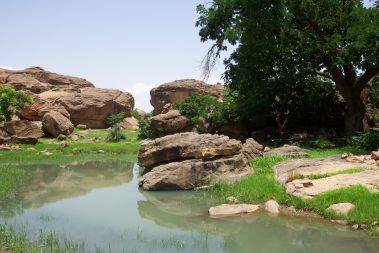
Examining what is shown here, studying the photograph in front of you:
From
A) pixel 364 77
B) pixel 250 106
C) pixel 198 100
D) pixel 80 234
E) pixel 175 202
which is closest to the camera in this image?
pixel 80 234

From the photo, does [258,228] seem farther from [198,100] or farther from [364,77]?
[198,100]

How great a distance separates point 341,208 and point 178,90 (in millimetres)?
37889

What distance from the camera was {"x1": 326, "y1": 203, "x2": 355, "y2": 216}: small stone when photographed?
1387 centimetres

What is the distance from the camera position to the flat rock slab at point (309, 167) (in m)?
17.5

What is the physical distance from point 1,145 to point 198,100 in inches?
623

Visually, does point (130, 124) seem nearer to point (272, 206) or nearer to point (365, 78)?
point (365, 78)

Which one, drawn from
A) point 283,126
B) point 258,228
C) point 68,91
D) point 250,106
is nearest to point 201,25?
point 250,106

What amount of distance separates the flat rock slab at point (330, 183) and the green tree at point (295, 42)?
10.2 m

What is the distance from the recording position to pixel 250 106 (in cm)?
2998

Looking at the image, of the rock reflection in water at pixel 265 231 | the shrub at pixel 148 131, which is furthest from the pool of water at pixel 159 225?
the shrub at pixel 148 131

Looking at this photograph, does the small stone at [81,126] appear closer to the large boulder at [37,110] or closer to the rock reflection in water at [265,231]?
the large boulder at [37,110]

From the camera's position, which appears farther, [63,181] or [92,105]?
[92,105]

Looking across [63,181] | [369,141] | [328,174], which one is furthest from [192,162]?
[369,141]

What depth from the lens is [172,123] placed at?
37.1 m
